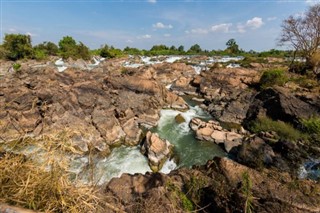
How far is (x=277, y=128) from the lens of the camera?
14.2 m

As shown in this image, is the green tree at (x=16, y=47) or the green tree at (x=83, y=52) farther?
the green tree at (x=83, y=52)

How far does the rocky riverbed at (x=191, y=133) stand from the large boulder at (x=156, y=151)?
0.06 metres

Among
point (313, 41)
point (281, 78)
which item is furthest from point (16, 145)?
point (313, 41)

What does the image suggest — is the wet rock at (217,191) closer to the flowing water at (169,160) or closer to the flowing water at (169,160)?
the flowing water at (169,160)

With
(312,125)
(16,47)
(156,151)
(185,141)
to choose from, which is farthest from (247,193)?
(16,47)

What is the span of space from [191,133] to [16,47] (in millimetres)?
43273

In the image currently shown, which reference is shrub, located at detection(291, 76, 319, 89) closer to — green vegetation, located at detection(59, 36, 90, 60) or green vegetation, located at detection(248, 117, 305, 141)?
green vegetation, located at detection(248, 117, 305, 141)

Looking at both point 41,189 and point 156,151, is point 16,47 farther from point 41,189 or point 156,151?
point 41,189

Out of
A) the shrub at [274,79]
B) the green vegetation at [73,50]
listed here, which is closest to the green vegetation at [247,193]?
the shrub at [274,79]

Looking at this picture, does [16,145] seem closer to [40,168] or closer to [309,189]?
[40,168]

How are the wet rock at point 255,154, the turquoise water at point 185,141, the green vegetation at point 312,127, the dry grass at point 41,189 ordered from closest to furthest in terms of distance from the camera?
the dry grass at point 41,189
the wet rock at point 255,154
the turquoise water at point 185,141
the green vegetation at point 312,127

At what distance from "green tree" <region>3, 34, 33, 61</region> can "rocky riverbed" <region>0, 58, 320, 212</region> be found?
80.1ft

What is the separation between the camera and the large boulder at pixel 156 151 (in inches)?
444

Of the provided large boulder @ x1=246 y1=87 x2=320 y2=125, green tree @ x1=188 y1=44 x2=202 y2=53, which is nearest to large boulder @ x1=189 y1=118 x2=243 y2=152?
large boulder @ x1=246 y1=87 x2=320 y2=125
